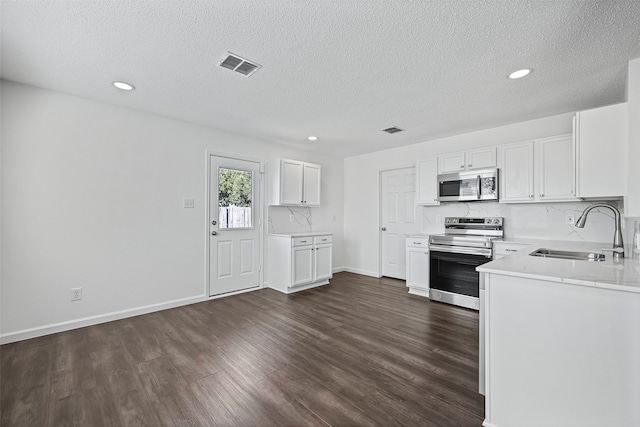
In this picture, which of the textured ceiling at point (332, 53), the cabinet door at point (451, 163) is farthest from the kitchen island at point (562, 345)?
the cabinet door at point (451, 163)

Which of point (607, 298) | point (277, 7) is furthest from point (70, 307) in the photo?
point (607, 298)

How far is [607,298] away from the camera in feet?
4.14

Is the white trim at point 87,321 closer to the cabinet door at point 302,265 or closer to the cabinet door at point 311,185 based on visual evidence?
the cabinet door at point 302,265

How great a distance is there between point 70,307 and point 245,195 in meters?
2.47

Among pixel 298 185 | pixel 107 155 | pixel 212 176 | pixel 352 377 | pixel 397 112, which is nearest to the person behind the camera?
pixel 352 377

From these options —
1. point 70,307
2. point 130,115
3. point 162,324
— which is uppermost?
point 130,115

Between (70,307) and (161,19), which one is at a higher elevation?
(161,19)

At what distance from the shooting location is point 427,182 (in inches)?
171

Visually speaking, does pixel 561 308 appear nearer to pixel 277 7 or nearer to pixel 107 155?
pixel 277 7

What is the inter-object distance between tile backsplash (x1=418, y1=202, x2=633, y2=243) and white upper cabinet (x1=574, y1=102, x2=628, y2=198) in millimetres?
1006

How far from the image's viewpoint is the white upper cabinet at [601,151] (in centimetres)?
216

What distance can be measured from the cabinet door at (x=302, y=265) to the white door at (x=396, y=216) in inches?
65.0

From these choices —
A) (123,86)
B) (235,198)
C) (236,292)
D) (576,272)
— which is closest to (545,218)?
(576,272)

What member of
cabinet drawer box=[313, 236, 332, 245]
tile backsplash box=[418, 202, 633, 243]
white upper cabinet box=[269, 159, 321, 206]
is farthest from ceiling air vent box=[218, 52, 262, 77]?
tile backsplash box=[418, 202, 633, 243]
